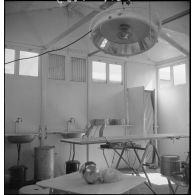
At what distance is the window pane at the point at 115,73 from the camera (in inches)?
264

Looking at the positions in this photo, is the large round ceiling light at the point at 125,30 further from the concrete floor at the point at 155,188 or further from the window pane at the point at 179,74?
the window pane at the point at 179,74

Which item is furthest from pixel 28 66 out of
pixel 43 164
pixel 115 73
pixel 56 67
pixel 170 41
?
pixel 170 41

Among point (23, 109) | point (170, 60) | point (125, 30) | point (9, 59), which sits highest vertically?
point (170, 60)

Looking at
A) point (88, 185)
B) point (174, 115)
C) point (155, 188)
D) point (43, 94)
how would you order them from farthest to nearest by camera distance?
1. point (174, 115)
2. point (43, 94)
3. point (155, 188)
4. point (88, 185)

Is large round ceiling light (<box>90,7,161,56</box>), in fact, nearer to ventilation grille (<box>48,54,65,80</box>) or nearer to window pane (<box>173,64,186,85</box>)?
ventilation grille (<box>48,54,65,80</box>)

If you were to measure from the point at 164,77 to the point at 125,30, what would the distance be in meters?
5.66

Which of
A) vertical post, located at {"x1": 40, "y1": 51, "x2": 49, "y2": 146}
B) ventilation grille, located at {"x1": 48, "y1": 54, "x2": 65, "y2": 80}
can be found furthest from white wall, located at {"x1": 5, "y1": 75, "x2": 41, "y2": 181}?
ventilation grille, located at {"x1": 48, "y1": 54, "x2": 65, "y2": 80}

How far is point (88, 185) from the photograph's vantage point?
1.82 meters

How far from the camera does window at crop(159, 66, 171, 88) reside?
7121 mm

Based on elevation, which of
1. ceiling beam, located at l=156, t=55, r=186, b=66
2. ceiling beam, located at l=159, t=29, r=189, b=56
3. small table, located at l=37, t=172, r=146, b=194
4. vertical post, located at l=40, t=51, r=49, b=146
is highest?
ceiling beam, located at l=159, t=29, r=189, b=56

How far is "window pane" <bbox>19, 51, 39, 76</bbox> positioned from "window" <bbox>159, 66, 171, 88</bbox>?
3.69 meters

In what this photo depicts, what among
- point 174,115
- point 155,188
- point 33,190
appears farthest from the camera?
point 174,115

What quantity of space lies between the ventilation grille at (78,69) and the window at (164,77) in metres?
2.49

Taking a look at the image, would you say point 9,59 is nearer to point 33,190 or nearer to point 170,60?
point 33,190
